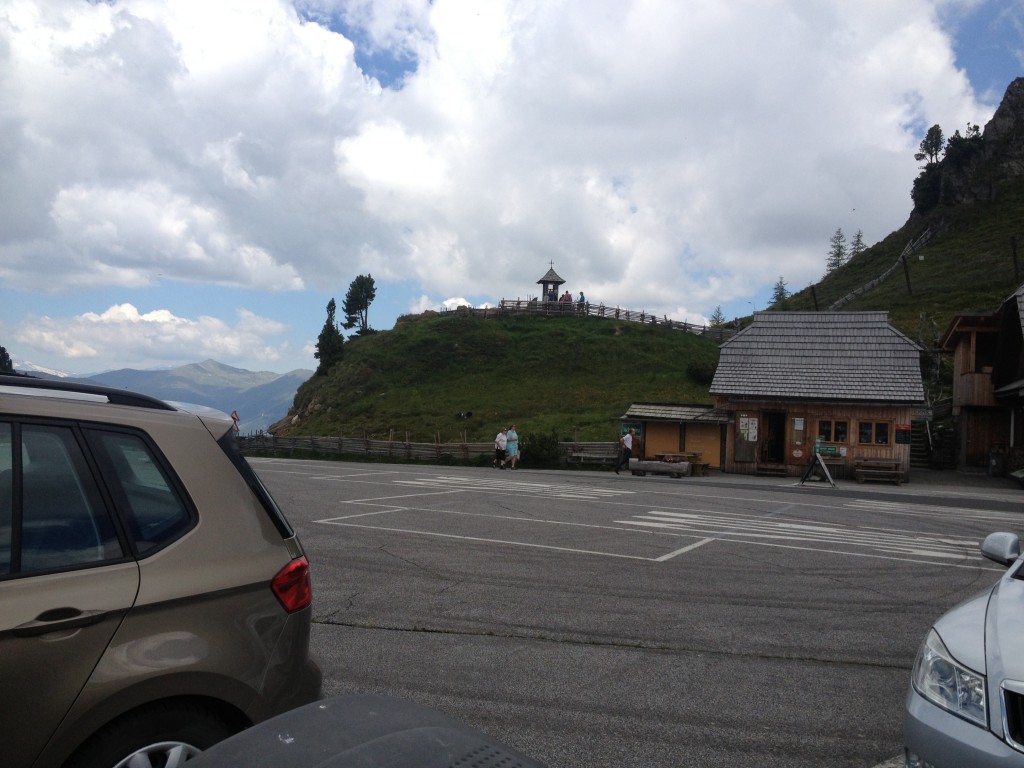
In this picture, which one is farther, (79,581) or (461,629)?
(461,629)

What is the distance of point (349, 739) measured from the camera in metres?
2.13

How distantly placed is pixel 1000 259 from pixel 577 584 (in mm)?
80012

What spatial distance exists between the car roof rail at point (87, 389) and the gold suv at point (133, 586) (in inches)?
0.5

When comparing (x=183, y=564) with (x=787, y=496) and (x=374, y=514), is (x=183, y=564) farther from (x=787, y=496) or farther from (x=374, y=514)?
(x=787, y=496)

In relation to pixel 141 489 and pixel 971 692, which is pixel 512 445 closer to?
pixel 971 692

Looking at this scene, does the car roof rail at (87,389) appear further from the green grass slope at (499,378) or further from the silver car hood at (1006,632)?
the green grass slope at (499,378)

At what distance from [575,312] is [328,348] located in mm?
24584

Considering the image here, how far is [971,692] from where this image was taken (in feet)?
11.6

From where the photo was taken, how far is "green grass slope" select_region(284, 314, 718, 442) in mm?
51688

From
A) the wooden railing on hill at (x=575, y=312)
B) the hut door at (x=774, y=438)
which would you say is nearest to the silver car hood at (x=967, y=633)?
the hut door at (x=774, y=438)

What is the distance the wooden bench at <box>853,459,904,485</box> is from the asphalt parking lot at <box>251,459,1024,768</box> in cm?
1340

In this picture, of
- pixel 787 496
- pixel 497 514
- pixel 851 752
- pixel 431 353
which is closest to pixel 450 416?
pixel 431 353

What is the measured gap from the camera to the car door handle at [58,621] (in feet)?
8.74

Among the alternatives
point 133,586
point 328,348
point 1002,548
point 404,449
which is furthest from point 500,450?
point 328,348
